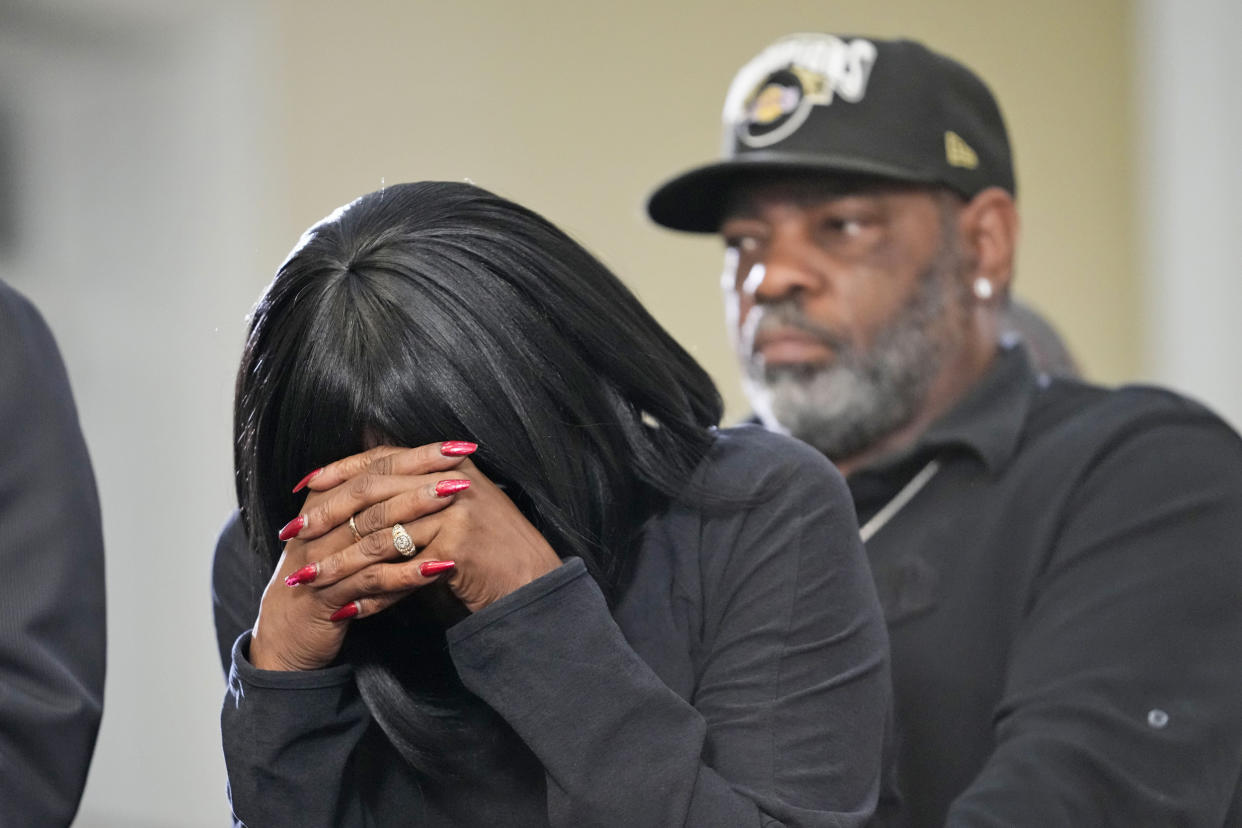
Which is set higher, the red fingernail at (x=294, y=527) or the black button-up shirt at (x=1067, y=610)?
the red fingernail at (x=294, y=527)

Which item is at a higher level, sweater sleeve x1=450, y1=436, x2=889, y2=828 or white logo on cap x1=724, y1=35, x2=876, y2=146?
→ white logo on cap x1=724, y1=35, x2=876, y2=146

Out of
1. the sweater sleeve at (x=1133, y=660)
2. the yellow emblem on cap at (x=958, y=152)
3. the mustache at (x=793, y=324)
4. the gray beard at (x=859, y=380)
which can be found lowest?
the sweater sleeve at (x=1133, y=660)

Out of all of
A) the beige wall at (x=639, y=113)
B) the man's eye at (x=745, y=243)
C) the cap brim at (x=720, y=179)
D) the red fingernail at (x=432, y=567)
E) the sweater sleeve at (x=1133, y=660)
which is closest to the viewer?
the red fingernail at (x=432, y=567)

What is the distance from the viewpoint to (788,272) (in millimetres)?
1846

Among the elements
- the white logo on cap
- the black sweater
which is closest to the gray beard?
the white logo on cap

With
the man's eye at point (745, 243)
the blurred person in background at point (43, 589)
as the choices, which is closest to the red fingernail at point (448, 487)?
the blurred person in background at point (43, 589)

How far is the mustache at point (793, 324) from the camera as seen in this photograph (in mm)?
1861

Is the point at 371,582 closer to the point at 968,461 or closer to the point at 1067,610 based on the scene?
the point at 1067,610

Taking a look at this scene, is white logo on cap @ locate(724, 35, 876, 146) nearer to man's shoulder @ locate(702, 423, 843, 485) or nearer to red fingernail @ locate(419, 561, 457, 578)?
man's shoulder @ locate(702, 423, 843, 485)

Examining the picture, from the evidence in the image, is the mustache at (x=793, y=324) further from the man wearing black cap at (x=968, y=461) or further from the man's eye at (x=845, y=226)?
the man's eye at (x=845, y=226)

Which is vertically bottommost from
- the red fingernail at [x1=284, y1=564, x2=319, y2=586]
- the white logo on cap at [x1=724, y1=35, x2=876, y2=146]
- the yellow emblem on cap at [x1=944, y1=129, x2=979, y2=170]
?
the red fingernail at [x1=284, y1=564, x2=319, y2=586]

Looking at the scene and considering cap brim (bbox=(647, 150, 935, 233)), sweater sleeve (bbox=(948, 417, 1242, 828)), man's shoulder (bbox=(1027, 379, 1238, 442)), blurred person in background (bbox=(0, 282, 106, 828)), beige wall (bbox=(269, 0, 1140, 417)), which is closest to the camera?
blurred person in background (bbox=(0, 282, 106, 828))

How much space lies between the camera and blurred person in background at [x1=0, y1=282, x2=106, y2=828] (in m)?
1.10

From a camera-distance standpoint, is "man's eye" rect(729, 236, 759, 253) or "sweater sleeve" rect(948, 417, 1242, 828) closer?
"sweater sleeve" rect(948, 417, 1242, 828)
